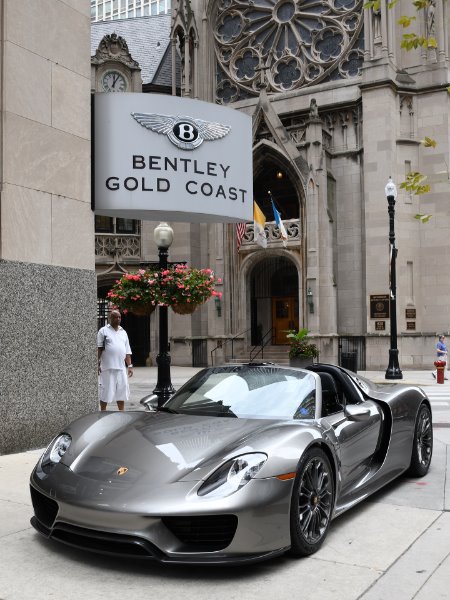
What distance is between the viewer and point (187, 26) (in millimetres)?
32781

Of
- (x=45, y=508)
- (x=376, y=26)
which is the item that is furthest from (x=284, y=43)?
(x=45, y=508)

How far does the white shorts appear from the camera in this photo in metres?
10.6

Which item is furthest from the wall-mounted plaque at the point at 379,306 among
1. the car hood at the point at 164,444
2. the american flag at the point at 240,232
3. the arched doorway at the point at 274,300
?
the car hood at the point at 164,444

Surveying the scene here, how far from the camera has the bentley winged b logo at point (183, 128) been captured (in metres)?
10.6

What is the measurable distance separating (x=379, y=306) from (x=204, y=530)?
24226 millimetres

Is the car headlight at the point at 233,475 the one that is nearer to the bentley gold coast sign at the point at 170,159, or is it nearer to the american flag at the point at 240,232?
the bentley gold coast sign at the point at 170,159

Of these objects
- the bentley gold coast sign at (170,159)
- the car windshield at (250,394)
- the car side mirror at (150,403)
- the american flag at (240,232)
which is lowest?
the car side mirror at (150,403)

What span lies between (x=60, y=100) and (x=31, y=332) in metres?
3.25

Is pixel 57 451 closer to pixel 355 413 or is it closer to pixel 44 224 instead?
pixel 355 413

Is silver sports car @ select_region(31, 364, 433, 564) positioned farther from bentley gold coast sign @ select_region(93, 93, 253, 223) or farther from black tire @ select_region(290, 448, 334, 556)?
bentley gold coast sign @ select_region(93, 93, 253, 223)

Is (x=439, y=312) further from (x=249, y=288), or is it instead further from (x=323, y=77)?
(x=323, y=77)

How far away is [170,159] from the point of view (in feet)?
35.4

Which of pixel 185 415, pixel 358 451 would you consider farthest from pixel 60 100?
pixel 358 451

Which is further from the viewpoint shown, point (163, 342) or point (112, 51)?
point (112, 51)
